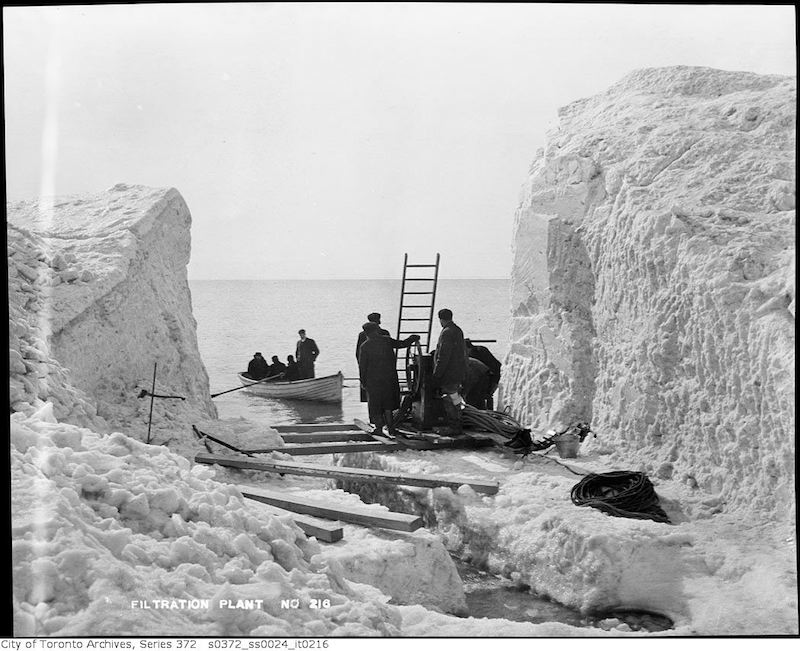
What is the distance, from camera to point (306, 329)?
4481 cm

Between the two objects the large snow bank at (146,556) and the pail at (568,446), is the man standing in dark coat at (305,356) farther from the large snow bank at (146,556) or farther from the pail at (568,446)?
the large snow bank at (146,556)

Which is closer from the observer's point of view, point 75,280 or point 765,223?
point 765,223

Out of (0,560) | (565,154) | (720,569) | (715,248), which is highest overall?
(565,154)

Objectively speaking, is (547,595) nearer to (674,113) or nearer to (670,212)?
(670,212)

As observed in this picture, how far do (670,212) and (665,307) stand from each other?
712 mm

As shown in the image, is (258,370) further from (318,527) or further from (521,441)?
(318,527)

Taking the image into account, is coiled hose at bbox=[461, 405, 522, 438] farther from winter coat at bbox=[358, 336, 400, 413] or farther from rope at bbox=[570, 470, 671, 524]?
rope at bbox=[570, 470, 671, 524]

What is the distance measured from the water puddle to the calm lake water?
6.18 meters

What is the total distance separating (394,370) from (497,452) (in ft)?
4.09

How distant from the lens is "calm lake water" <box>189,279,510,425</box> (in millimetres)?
16312

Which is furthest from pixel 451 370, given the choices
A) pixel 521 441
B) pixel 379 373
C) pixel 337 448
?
pixel 337 448

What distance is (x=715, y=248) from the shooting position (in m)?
6.43

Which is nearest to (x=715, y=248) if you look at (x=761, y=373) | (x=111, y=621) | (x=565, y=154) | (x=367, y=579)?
(x=761, y=373)

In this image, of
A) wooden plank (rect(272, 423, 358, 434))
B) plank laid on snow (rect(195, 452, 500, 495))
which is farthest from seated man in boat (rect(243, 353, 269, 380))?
plank laid on snow (rect(195, 452, 500, 495))
